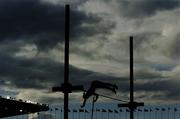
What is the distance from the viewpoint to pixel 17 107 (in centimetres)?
7012

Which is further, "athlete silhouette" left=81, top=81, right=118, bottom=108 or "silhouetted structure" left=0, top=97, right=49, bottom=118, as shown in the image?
"silhouetted structure" left=0, top=97, right=49, bottom=118

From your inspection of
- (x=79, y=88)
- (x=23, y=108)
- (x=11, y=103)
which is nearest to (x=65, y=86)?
(x=79, y=88)

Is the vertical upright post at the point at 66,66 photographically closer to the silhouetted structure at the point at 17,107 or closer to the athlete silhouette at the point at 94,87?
the athlete silhouette at the point at 94,87

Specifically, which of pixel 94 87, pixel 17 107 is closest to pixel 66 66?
pixel 94 87

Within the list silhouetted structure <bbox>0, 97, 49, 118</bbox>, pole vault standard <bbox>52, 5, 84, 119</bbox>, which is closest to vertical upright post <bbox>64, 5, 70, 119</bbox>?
pole vault standard <bbox>52, 5, 84, 119</bbox>

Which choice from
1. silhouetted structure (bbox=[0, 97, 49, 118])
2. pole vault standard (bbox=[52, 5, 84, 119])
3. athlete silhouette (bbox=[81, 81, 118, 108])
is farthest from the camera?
silhouetted structure (bbox=[0, 97, 49, 118])

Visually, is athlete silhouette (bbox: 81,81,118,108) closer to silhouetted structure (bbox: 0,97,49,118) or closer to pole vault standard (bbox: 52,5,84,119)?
pole vault standard (bbox: 52,5,84,119)

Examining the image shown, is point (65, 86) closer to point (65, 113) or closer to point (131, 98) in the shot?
point (65, 113)

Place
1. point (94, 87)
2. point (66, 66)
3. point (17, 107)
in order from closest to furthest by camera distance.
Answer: point (94, 87) → point (66, 66) → point (17, 107)

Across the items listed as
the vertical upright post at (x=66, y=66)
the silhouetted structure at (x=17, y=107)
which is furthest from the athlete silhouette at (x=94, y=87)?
the silhouetted structure at (x=17, y=107)

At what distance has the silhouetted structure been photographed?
66312 millimetres

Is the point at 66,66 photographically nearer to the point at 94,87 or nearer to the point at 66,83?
the point at 66,83

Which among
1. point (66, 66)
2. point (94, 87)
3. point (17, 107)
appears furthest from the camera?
point (17, 107)

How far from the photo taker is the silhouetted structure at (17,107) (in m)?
66.3
